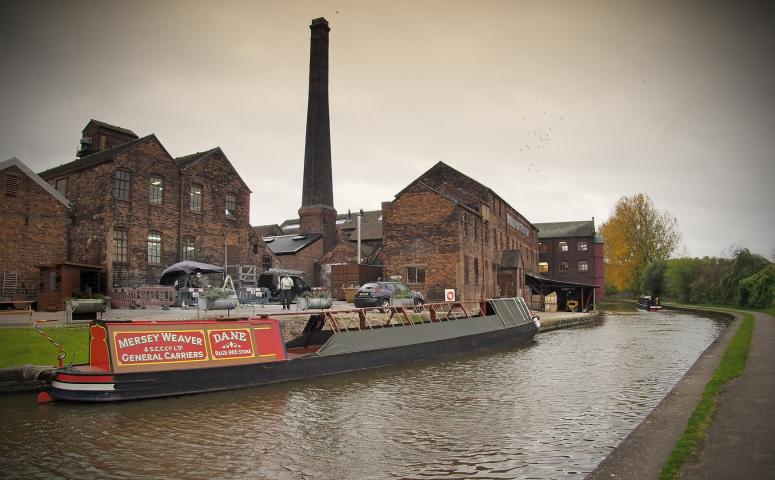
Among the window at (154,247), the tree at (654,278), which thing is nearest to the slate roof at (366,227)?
the window at (154,247)

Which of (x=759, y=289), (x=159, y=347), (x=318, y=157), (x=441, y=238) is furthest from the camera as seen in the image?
(x=318, y=157)

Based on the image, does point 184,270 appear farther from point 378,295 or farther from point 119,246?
point 378,295

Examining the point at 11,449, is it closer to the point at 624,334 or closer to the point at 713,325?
the point at 624,334

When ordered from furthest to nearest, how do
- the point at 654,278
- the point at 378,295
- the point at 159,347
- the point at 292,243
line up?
1. the point at 654,278
2. the point at 292,243
3. the point at 378,295
4. the point at 159,347

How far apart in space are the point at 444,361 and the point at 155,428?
9.62m

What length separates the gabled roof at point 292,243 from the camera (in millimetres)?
38100

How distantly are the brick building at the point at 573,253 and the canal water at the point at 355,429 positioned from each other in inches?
2072

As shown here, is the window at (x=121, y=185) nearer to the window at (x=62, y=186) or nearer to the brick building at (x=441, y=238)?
the window at (x=62, y=186)

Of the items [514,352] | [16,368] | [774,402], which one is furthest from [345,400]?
[514,352]

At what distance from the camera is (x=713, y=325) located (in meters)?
29.1

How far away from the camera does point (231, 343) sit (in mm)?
11984

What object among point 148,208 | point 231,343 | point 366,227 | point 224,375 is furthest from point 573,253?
point 224,375

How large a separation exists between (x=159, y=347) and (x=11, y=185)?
15.7 meters

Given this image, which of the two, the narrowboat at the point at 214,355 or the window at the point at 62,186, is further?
the window at the point at 62,186
